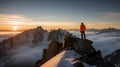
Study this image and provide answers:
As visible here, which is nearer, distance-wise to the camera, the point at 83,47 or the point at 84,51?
the point at 84,51

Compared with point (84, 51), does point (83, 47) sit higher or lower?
higher

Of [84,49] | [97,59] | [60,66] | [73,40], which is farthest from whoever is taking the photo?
[73,40]

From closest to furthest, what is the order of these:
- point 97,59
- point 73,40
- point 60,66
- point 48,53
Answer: point 60,66 < point 97,59 < point 73,40 < point 48,53

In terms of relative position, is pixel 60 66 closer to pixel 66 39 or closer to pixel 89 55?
pixel 89 55

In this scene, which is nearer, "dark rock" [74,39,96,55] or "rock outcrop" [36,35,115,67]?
"rock outcrop" [36,35,115,67]

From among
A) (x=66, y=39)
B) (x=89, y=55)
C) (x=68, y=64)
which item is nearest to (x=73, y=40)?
(x=66, y=39)

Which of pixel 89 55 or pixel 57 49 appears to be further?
pixel 57 49

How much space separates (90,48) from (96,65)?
7465 mm

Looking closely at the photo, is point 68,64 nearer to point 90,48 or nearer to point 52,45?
point 90,48

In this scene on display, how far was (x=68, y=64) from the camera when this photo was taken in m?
33.1

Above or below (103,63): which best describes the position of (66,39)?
above

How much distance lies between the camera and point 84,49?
44.2 m

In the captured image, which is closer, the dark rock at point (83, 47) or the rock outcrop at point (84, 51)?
the rock outcrop at point (84, 51)

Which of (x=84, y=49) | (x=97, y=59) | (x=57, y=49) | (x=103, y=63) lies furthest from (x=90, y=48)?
(x=57, y=49)
